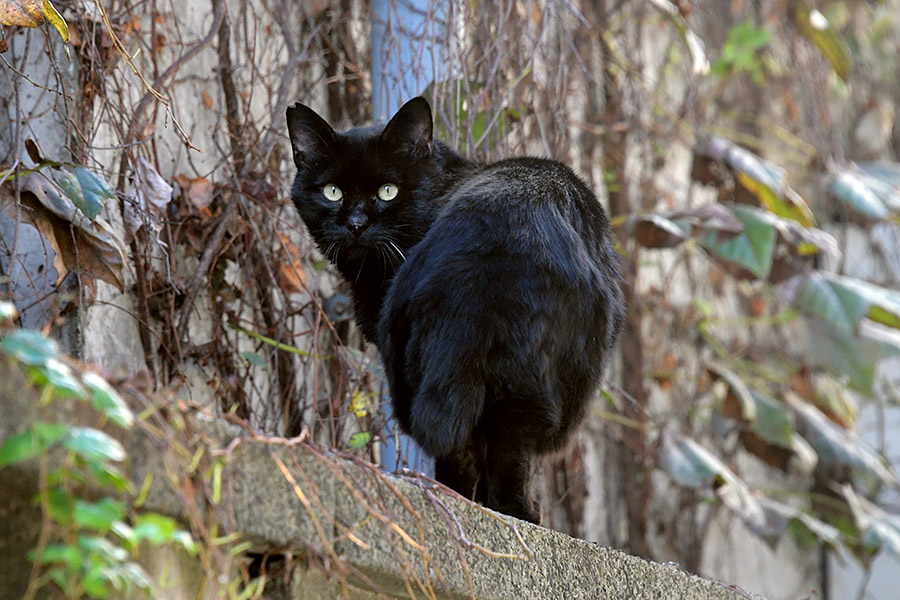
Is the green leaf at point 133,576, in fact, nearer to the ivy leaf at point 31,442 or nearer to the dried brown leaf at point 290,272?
the ivy leaf at point 31,442

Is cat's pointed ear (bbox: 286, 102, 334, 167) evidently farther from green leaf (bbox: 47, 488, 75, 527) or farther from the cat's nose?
green leaf (bbox: 47, 488, 75, 527)

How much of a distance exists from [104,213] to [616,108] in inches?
94.2

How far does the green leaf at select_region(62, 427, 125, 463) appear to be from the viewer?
925 millimetres

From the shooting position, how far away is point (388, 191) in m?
2.16

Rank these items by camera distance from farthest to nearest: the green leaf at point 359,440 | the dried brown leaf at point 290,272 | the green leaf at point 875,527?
the green leaf at point 875,527
the dried brown leaf at point 290,272
the green leaf at point 359,440

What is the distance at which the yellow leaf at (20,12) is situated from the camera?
5.66ft

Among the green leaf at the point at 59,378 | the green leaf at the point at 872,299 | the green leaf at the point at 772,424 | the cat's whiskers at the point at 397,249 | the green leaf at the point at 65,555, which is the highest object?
the cat's whiskers at the point at 397,249

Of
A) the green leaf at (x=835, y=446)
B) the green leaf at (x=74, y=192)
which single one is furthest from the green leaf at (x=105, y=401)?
the green leaf at (x=835, y=446)

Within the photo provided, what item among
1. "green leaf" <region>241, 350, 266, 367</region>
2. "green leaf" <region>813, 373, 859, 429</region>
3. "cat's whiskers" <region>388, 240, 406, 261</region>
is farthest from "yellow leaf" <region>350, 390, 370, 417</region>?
"green leaf" <region>813, 373, 859, 429</region>

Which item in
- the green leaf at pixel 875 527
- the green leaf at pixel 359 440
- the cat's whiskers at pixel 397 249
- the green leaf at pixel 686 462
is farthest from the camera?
the green leaf at pixel 875 527

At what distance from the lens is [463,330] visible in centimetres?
171

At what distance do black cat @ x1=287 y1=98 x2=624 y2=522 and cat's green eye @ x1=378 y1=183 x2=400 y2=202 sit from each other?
0.17ft

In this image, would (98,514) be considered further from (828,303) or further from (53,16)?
(828,303)

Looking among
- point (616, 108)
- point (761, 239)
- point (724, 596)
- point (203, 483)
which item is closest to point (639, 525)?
point (761, 239)
